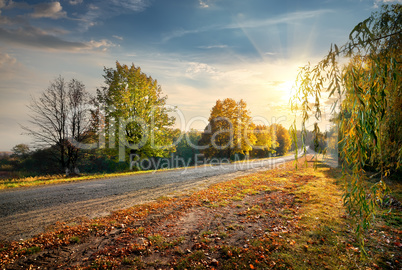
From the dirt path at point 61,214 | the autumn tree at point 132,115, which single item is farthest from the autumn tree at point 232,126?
the dirt path at point 61,214

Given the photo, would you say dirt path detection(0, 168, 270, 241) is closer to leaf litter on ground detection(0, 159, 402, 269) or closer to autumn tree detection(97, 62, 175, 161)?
leaf litter on ground detection(0, 159, 402, 269)

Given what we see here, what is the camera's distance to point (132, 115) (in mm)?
20031

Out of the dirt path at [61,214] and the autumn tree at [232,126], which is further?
the autumn tree at [232,126]

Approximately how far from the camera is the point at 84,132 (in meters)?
19.9

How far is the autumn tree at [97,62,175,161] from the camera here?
1917 cm

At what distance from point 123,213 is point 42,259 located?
2733 millimetres

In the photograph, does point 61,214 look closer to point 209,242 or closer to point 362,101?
point 209,242

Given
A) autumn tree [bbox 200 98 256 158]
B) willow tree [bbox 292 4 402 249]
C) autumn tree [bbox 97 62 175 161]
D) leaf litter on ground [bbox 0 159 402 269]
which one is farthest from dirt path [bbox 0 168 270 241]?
autumn tree [bbox 200 98 256 158]

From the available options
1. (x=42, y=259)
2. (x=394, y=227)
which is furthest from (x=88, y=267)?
(x=394, y=227)

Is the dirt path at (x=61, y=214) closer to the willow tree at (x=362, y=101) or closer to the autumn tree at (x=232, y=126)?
the willow tree at (x=362, y=101)

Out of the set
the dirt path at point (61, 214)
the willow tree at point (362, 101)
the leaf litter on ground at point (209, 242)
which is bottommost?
the leaf litter on ground at point (209, 242)

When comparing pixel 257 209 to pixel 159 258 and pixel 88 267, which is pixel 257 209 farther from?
pixel 88 267

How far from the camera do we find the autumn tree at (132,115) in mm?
19172

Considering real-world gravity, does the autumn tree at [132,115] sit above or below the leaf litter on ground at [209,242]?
above
